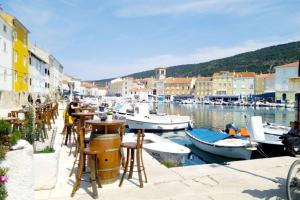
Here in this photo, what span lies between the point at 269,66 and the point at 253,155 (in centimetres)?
16393

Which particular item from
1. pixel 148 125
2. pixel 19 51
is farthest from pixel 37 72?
pixel 148 125

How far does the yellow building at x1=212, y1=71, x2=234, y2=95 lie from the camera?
426ft

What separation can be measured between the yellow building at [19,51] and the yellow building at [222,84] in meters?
102

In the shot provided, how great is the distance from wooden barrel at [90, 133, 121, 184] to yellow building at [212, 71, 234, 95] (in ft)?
422

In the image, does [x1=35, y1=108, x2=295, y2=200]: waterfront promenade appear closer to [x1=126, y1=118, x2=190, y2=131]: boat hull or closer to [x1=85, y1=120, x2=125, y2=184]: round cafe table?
[x1=85, y1=120, x2=125, y2=184]: round cafe table

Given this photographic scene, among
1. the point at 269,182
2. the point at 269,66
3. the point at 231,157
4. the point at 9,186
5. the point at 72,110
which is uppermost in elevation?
the point at 269,66

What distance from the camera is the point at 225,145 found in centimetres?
1519

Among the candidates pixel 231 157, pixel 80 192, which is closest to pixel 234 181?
pixel 80 192

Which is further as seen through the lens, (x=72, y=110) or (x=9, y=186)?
(x=72, y=110)

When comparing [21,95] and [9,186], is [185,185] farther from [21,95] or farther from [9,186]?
[21,95]

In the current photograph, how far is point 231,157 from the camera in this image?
603 inches

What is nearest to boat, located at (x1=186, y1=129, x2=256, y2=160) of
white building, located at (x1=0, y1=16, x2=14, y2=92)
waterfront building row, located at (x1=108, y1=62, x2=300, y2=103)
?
white building, located at (x1=0, y1=16, x2=14, y2=92)

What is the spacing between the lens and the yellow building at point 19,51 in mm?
34656

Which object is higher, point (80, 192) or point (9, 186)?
point (9, 186)
